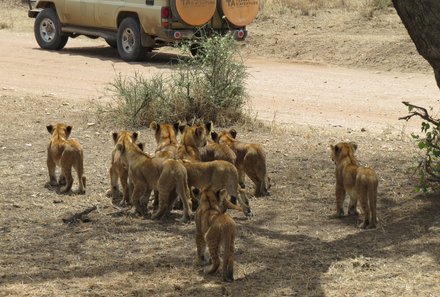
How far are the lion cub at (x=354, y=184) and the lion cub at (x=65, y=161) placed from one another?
2.59 meters

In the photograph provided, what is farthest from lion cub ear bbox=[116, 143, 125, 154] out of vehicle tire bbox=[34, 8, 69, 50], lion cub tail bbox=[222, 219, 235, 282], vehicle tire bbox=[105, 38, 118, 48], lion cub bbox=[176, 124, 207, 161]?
vehicle tire bbox=[34, 8, 69, 50]

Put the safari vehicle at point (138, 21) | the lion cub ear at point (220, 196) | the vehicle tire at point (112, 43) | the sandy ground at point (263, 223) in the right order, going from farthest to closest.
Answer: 1. the vehicle tire at point (112, 43)
2. the safari vehicle at point (138, 21)
3. the lion cub ear at point (220, 196)
4. the sandy ground at point (263, 223)

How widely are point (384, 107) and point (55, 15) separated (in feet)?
33.4

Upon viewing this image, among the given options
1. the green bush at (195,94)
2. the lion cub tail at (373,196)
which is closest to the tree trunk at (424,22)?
the lion cub tail at (373,196)

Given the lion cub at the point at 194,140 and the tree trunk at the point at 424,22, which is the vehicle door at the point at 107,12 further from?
the tree trunk at the point at 424,22

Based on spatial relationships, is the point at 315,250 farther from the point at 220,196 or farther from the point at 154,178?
the point at 154,178

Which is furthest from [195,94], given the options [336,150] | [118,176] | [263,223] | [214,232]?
[214,232]

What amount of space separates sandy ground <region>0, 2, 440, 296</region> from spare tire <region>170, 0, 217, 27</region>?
3745 mm

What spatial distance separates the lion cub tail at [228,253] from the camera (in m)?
7.97

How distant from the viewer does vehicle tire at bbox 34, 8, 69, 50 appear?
2484 cm

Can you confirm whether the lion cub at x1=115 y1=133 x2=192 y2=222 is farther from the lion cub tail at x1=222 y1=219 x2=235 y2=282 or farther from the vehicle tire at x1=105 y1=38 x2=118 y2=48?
the vehicle tire at x1=105 y1=38 x2=118 y2=48

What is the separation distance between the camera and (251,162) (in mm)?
10680

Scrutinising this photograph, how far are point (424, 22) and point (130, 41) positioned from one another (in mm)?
14528

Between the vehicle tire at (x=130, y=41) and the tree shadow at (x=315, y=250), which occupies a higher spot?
the vehicle tire at (x=130, y=41)
